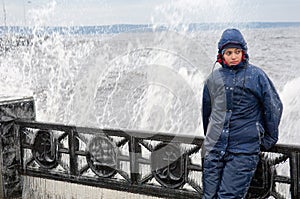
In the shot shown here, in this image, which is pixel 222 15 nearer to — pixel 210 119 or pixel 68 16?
pixel 68 16

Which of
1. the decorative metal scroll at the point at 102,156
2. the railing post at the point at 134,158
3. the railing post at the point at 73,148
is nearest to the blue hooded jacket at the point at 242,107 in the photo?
the railing post at the point at 134,158

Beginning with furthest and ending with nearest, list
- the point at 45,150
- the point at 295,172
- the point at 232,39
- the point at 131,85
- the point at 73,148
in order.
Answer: the point at 131,85 → the point at 45,150 → the point at 73,148 → the point at 295,172 → the point at 232,39

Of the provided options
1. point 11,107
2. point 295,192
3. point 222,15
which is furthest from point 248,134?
point 222,15

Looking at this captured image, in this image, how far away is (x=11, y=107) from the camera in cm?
531

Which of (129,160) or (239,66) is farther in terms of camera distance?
(129,160)

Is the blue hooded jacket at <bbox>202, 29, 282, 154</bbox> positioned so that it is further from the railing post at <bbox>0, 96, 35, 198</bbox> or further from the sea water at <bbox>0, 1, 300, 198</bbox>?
the railing post at <bbox>0, 96, 35, 198</bbox>

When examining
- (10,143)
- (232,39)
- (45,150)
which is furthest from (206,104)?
(10,143)

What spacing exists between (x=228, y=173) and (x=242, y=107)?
541 mm

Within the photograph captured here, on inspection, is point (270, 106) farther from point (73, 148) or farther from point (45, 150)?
point (45, 150)

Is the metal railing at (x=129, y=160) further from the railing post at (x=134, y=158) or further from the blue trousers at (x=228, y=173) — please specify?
the blue trousers at (x=228, y=173)

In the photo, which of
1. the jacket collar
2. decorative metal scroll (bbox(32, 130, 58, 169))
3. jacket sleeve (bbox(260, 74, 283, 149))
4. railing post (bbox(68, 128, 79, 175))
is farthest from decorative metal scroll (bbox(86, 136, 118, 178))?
jacket sleeve (bbox(260, 74, 283, 149))

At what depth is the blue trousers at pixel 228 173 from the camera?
3584 millimetres

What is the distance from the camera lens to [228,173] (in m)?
3.61

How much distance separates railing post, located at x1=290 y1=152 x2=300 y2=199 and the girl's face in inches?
40.3
